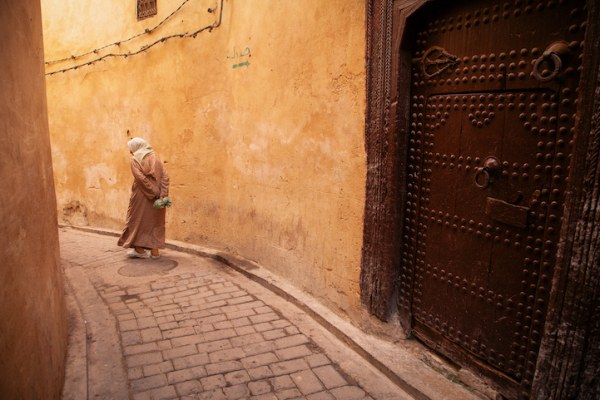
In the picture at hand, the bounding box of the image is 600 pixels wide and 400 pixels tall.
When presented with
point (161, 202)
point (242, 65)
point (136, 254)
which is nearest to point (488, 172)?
point (242, 65)

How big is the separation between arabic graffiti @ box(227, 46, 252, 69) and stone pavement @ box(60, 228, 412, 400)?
2.62 meters

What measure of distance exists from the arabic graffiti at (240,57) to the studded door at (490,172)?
2758 mm

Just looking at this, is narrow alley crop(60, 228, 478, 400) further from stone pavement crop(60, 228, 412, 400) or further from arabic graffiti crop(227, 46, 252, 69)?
arabic graffiti crop(227, 46, 252, 69)

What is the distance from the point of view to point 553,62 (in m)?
2.42

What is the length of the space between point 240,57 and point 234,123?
0.84 metres

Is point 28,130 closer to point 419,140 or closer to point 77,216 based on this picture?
point 419,140

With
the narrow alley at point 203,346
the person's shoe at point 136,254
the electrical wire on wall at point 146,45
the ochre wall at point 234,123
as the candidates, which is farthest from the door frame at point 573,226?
the person's shoe at point 136,254

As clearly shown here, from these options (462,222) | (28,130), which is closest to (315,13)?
(462,222)

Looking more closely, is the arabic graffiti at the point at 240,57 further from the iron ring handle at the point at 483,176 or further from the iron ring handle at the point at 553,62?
the iron ring handle at the point at 553,62

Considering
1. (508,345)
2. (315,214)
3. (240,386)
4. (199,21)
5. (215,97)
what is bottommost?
(240,386)

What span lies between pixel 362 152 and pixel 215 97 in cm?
322

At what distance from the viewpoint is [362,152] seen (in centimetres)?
387

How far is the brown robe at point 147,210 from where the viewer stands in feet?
21.3


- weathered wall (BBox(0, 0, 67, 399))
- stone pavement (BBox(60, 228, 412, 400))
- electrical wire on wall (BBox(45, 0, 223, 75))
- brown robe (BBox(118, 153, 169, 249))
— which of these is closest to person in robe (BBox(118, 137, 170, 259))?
brown robe (BBox(118, 153, 169, 249))
